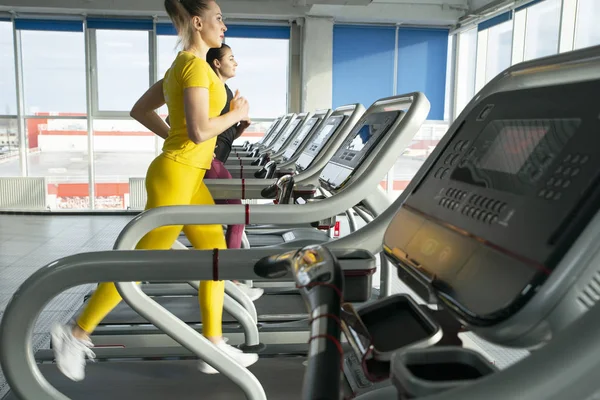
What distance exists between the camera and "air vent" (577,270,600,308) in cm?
62

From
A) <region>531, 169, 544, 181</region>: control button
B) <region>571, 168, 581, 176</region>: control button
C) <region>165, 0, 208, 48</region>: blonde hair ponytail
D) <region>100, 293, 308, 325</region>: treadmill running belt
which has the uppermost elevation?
<region>165, 0, 208, 48</region>: blonde hair ponytail

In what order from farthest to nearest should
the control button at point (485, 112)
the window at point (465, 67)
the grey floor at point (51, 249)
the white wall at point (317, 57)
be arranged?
the window at point (465, 67) < the white wall at point (317, 57) < the grey floor at point (51, 249) < the control button at point (485, 112)

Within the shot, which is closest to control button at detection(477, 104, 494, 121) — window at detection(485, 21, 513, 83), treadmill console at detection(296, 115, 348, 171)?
treadmill console at detection(296, 115, 348, 171)

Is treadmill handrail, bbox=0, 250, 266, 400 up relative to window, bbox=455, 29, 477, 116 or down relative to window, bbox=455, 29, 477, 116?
down

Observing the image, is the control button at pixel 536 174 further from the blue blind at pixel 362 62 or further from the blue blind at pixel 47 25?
the blue blind at pixel 47 25

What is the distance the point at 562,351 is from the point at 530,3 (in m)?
6.07

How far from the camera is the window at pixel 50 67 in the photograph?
7.29 meters

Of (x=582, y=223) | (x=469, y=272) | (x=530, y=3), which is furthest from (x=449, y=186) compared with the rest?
(x=530, y=3)

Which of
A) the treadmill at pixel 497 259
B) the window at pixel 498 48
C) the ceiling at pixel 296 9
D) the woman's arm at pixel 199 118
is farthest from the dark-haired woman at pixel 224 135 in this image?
the window at pixel 498 48

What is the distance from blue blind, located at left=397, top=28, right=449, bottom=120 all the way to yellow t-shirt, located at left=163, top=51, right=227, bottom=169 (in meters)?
5.80

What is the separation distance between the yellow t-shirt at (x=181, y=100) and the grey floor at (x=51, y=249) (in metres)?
1.20

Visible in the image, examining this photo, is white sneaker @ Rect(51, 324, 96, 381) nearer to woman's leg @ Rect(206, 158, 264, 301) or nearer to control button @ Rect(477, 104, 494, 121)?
control button @ Rect(477, 104, 494, 121)

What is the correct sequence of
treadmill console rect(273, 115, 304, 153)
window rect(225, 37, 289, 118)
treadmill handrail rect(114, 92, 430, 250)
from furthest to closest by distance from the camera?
window rect(225, 37, 289, 118) → treadmill console rect(273, 115, 304, 153) → treadmill handrail rect(114, 92, 430, 250)

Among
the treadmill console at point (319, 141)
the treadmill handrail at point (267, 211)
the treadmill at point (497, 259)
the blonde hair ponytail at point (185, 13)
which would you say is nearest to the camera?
the treadmill at point (497, 259)
